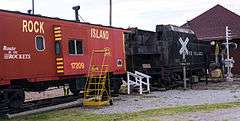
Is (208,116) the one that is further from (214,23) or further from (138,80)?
(214,23)

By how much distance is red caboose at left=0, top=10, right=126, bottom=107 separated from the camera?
642 inches

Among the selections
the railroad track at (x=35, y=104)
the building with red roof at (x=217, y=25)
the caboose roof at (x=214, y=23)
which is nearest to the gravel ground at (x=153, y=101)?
the railroad track at (x=35, y=104)

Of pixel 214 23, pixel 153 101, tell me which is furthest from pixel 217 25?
pixel 153 101

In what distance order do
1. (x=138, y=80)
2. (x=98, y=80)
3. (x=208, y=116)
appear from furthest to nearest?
1. (x=138, y=80)
2. (x=98, y=80)
3. (x=208, y=116)

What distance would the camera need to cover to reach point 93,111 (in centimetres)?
1758

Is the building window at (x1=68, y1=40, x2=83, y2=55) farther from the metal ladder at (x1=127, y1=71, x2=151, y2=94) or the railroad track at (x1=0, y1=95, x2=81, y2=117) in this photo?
the metal ladder at (x1=127, y1=71, x2=151, y2=94)

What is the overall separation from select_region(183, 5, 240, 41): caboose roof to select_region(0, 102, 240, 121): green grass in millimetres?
26935

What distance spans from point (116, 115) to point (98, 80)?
617 cm

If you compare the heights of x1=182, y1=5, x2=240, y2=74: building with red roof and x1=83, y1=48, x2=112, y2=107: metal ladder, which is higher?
x1=182, y1=5, x2=240, y2=74: building with red roof

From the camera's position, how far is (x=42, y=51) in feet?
58.5

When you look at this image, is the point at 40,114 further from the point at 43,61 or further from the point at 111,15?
the point at 111,15

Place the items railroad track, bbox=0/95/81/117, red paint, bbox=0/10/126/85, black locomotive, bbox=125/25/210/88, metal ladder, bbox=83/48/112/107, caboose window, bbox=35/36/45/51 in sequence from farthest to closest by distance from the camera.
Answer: black locomotive, bbox=125/25/210/88 < metal ladder, bbox=83/48/112/107 < caboose window, bbox=35/36/45/51 < railroad track, bbox=0/95/81/117 < red paint, bbox=0/10/126/85

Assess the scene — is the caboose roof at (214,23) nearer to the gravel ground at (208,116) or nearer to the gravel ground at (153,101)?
the gravel ground at (153,101)

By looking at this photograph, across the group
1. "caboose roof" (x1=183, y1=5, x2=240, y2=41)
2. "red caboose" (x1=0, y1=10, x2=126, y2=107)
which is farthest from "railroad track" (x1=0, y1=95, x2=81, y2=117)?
"caboose roof" (x1=183, y1=5, x2=240, y2=41)
